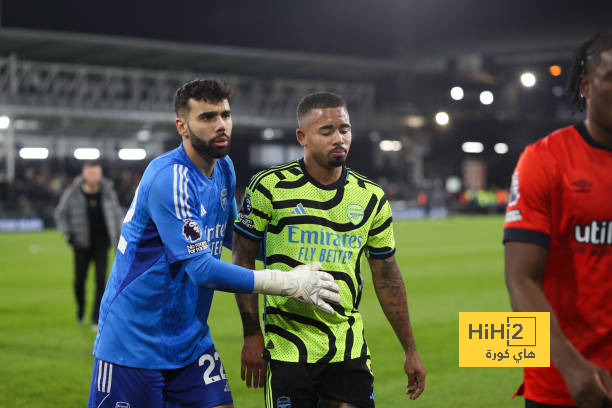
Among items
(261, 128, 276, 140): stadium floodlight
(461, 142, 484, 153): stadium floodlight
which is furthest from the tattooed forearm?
(461, 142, 484, 153): stadium floodlight

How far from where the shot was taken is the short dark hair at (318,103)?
408 centimetres

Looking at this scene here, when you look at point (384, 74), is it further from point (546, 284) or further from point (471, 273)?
point (546, 284)

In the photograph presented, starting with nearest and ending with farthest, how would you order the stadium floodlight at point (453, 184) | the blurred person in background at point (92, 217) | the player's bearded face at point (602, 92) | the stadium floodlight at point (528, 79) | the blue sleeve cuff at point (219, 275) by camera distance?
the player's bearded face at point (602, 92), the blue sleeve cuff at point (219, 275), the blurred person in background at point (92, 217), the stadium floodlight at point (528, 79), the stadium floodlight at point (453, 184)

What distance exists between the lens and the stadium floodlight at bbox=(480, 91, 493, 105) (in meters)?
37.2

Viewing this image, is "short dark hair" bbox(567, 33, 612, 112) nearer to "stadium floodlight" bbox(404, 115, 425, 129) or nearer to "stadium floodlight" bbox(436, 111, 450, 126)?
"stadium floodlight" bbox(404, 115, 425, 129)

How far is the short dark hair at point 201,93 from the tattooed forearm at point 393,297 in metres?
1.19

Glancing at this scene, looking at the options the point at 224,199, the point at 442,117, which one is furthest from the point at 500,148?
the point at 224,199

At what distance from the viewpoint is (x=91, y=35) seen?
4397 cm

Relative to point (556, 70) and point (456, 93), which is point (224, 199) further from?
point (456, 93)

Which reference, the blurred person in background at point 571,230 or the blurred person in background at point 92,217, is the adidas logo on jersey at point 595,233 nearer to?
the blurred person in background at point 571,230

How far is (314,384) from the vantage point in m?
3.79

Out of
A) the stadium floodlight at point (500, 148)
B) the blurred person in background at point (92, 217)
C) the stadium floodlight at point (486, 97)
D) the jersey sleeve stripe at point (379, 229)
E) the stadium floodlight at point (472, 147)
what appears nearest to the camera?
the jersey sleeve stripe at point (379, 229)

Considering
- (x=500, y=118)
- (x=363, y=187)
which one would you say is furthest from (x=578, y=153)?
(x=500, y=118)

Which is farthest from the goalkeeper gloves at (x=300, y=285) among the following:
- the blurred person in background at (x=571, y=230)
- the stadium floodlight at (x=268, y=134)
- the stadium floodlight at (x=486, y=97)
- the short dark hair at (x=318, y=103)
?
the stadium floodlight at (x=268, y=134)
